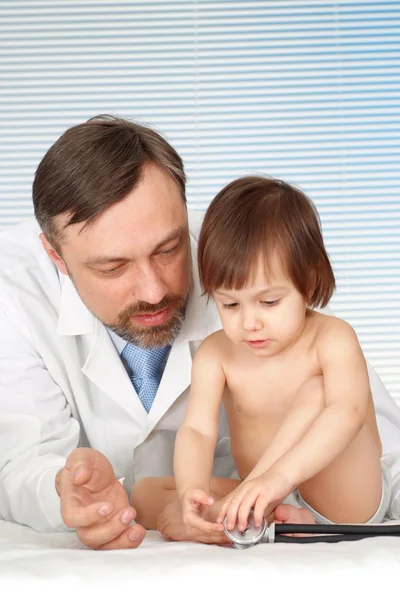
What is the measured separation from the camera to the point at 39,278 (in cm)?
210

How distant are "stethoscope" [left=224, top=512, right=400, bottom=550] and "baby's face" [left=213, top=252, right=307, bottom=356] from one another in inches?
14.0

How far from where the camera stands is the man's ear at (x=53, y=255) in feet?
6.36

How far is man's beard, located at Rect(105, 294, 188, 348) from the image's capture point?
5.85 ft

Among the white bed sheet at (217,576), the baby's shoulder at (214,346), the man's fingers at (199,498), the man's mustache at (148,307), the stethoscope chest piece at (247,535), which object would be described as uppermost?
the man's mustache at (148,307)

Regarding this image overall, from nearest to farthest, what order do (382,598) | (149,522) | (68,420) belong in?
(382,598) < (149,522) < (68,420)

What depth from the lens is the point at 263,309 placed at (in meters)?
1.48

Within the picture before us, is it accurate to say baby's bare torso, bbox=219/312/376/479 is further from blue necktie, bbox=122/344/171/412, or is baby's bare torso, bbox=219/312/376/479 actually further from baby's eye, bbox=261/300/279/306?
blue necktie, bbox=122/344/171/412

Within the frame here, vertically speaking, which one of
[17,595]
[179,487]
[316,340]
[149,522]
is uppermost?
[316,340]

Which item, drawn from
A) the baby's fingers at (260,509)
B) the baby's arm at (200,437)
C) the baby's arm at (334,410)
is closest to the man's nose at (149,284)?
the baby's arm at (200,437)

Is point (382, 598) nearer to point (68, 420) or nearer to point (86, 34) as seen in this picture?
point (68, 420)

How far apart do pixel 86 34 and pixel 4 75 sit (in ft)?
1.33

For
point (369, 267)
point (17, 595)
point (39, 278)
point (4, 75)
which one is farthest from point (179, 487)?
point (4, 75)

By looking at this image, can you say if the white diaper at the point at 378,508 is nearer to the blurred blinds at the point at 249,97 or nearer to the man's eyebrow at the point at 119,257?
the man's eyebrow at the point at 119,257

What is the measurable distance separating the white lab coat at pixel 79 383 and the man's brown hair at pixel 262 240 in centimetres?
45
